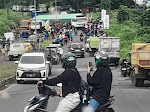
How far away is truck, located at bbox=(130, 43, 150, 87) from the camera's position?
774 inches

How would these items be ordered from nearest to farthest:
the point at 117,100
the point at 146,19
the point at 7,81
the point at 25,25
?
the point at 117,100
the point at 7,81
the point at 146,19
the point at 25,25

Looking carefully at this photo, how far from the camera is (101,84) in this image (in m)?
7.84

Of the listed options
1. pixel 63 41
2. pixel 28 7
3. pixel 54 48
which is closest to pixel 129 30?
pixel 54 48

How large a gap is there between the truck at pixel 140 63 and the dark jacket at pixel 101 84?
11983 millimetres

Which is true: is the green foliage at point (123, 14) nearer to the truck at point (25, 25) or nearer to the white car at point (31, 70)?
the truck at point (25, 25)

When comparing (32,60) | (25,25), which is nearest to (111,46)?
(32,60)

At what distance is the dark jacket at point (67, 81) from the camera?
7.80 m

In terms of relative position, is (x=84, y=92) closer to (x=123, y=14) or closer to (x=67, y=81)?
(x=67, y=81)

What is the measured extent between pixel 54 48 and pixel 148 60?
24753mm

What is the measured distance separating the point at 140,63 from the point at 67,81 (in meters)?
12.4

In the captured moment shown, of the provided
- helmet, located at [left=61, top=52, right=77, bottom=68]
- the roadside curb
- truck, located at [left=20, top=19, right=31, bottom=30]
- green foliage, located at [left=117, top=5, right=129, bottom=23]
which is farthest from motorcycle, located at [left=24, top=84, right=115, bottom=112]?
truck, located at [left=20, top=19, right=31, bottom=30]

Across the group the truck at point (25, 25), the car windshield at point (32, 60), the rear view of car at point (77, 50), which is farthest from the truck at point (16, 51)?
the truck at point (25, 25)

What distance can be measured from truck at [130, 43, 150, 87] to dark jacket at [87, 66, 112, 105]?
1198 cm

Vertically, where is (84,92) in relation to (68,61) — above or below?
below
